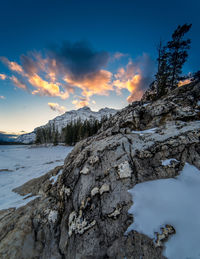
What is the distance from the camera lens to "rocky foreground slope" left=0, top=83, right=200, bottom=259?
8.34ft

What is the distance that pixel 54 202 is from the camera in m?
4.15

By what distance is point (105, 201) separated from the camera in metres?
3.11

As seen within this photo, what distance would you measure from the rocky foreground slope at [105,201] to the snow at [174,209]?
15 centimetres

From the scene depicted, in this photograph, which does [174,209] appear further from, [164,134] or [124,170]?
[164,134]

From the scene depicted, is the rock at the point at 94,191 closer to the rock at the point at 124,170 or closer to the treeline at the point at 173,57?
the rock at the point at 124,170

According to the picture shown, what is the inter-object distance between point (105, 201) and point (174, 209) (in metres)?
1.94

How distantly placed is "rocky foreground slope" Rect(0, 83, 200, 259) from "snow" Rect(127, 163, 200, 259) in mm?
152

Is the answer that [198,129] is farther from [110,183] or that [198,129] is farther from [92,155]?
[92,155]

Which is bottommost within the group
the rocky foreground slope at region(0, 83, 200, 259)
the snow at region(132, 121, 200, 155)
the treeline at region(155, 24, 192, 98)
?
the rocky foreground slope at region(0, 83, 200, 259)

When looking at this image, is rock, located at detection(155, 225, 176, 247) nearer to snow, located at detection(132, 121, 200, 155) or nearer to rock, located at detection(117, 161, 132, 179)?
rock, located at detection(117, 161, 132, 179)

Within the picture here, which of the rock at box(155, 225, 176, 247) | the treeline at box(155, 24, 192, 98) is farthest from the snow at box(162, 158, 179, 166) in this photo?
the treeline at box(155, 24, 192, 98)

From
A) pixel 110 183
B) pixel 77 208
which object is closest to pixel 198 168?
pixel 110 183

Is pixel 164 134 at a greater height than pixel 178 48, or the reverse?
pixel 178 48

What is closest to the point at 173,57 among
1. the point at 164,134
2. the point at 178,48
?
the point at 178,48
